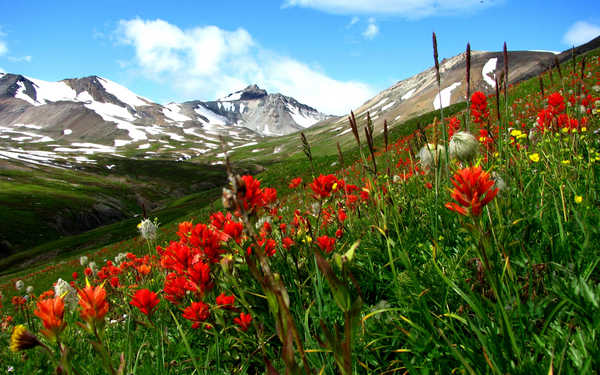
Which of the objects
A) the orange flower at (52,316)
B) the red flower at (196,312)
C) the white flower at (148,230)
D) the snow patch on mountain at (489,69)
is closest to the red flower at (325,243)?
the red flower at (196,312)

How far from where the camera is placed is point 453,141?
2.75 meters

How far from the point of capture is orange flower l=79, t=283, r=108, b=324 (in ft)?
4.36

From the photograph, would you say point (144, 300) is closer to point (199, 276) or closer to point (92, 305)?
point (199, 276)

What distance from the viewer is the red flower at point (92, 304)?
52.3 inches

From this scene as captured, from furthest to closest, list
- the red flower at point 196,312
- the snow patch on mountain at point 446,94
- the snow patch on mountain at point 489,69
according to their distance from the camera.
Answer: the snow patch on mountain at point 446,94
the snow patch on mountain at point 489,69
the red flower at point 196,312

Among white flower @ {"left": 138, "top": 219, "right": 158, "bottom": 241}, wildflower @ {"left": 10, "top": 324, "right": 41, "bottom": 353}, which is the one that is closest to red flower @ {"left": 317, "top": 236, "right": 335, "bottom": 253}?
wildflower @ {"left": 10, "top": 324, "right": 41, "bottom": 353}

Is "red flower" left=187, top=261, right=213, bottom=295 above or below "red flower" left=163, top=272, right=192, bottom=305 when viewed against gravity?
above

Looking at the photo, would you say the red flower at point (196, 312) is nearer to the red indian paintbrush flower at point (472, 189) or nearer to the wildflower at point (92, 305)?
the wildflower at point (92, 305)

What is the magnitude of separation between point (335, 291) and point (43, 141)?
241 m

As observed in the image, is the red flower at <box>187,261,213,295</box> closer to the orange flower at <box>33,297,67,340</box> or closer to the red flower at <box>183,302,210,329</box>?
the red flower at <box>183,302,210,329</box>

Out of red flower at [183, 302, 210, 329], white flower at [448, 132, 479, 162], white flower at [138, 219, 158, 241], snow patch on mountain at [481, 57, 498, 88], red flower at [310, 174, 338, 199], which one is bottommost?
red flower at [183, 302, 210, 329]

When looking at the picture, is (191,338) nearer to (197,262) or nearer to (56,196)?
(197,262)

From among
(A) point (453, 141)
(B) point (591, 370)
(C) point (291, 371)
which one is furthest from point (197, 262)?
(A) point (453, 141)

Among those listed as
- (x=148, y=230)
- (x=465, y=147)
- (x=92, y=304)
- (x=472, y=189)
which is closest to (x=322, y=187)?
(x=465, y=147)
